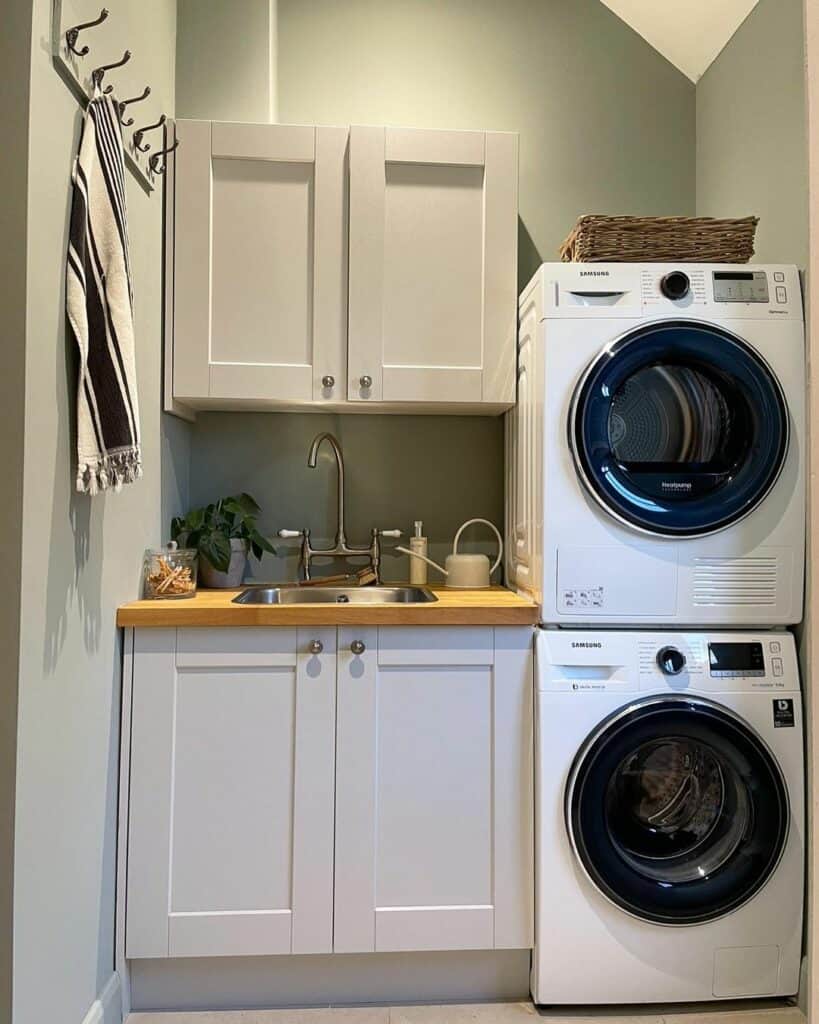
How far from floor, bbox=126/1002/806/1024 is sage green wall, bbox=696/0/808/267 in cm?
186

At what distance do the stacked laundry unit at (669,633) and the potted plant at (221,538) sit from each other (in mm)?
892

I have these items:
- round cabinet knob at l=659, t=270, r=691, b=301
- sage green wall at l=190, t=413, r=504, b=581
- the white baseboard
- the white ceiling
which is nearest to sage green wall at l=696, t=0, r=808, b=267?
the white ceiling

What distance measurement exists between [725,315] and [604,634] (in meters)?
0.83

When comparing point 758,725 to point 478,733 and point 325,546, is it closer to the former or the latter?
point 478,733

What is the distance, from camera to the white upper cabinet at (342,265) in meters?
2.16

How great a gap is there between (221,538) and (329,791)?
79 centimetres

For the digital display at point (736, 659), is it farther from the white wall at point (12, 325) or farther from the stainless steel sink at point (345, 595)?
the white wall at point (12, 325)

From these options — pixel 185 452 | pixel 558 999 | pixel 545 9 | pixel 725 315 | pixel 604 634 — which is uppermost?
pixel 545 9

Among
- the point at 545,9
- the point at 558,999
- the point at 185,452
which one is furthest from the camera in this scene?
the point at 545,9

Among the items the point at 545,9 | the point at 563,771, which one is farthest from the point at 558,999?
the point at 545,9

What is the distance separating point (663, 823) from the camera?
74.8 inches

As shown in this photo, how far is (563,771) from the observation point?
1.85 metres

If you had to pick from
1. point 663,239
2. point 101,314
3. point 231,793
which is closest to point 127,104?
point 101,314

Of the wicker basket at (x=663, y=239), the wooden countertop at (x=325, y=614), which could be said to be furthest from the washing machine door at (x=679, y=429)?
the wooden countertop at (x=325, y=614)
